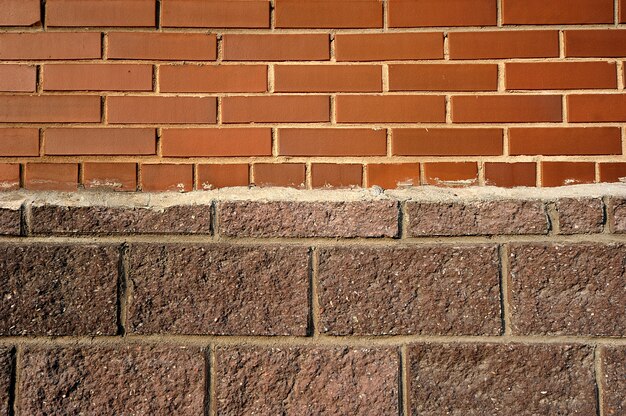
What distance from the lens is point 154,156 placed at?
157 cm

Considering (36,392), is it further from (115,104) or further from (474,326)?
(474,326)

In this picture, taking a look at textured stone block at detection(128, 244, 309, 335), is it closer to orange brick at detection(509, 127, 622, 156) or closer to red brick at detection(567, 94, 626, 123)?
orange brick at detection(509, 127, 622, 156)

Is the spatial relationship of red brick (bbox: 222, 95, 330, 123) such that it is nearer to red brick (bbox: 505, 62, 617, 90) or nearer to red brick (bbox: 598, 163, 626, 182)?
red brick (bbox: 505, 62, 617, 90)

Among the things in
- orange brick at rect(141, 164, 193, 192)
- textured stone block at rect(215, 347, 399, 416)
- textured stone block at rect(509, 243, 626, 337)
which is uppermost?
orange brick at rect(141, 164, 193, 192)

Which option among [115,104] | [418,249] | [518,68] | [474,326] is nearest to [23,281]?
[115,104]

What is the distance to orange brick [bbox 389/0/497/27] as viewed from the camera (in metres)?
1.58

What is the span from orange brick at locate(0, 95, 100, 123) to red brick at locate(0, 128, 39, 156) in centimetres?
4

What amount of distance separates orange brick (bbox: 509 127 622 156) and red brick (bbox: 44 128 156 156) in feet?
3.57

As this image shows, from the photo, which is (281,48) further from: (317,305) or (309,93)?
(317,305)

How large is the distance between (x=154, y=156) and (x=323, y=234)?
56 centimetres

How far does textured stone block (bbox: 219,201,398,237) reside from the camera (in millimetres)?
1533

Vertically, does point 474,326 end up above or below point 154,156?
below

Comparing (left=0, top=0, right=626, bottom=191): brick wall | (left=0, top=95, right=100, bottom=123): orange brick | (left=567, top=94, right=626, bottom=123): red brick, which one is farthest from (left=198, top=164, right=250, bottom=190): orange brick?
(left=567, top=94, right=626, bottom=123): red brick

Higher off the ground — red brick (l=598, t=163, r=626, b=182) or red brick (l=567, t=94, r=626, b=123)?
red brick (l=567, t=94, r=626, b=123)
